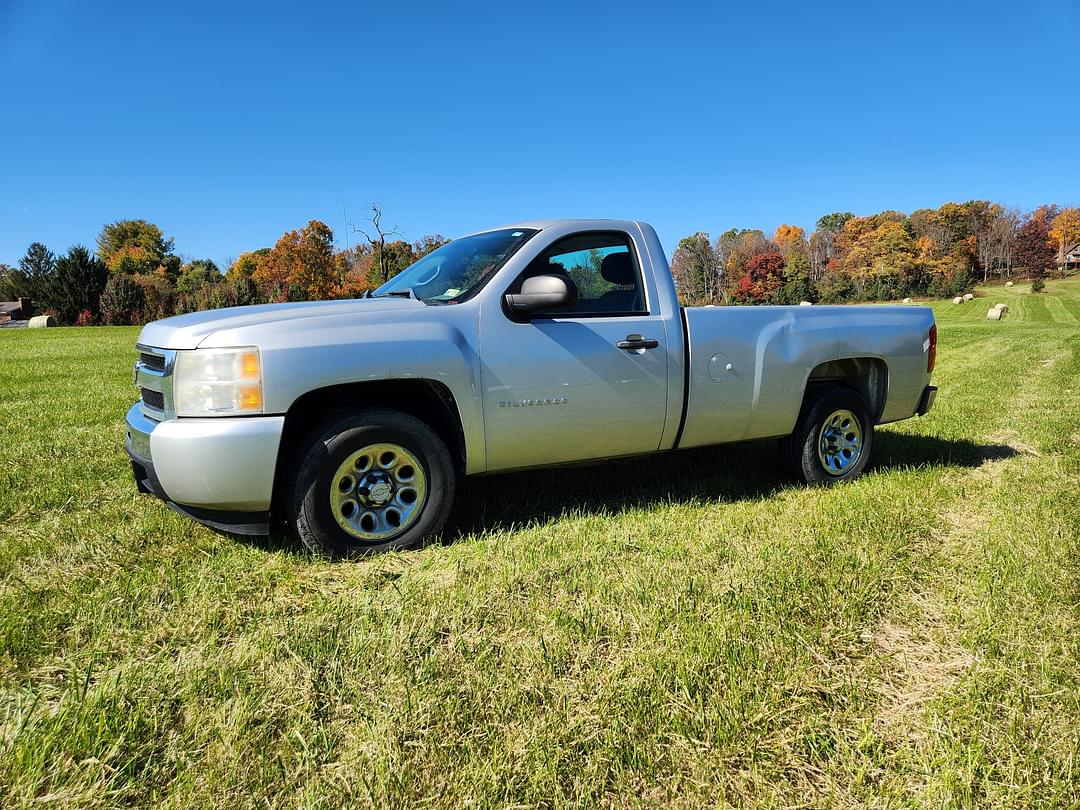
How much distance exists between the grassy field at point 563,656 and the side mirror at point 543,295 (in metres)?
1.30

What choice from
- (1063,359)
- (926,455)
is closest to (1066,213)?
(1063,359)

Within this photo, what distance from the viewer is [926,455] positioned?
19.5 ft

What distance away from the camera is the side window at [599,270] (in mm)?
3988

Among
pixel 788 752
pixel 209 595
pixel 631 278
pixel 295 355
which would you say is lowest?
pixel 788 752

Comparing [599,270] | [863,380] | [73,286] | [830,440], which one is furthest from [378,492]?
[73,286]

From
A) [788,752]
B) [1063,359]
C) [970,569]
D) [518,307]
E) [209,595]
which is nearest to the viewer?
[788,752]

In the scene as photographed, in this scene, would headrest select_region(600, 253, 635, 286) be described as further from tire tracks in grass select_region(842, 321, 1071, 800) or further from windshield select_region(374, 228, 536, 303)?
tire tracks in grass select_region(842, 321, 1071, 800)

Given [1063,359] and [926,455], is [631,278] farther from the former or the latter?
[1063,359]

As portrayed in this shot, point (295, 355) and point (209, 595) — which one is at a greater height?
point (295, 355)

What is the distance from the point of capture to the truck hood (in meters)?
3.17

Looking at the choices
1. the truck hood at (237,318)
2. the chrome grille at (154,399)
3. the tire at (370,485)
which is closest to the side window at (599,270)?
the truck hood at (237,318)

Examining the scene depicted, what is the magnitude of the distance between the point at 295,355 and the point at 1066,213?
13255cm

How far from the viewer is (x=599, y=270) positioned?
420 cm

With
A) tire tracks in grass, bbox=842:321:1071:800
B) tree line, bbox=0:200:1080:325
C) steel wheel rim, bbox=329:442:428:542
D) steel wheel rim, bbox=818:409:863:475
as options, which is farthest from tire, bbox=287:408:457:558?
tree line, bbox=0:200:1080:325
